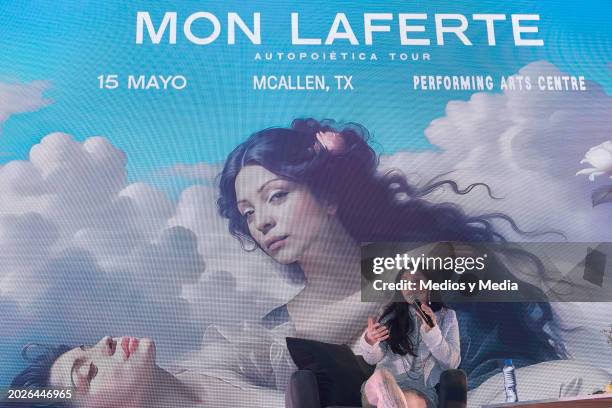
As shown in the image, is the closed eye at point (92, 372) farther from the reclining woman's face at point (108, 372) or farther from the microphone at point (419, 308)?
the microphone at point (419, 308)

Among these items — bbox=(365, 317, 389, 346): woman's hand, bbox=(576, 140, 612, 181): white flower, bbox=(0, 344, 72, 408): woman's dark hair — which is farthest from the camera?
bbox=(576, 140, 612, 181): white flower

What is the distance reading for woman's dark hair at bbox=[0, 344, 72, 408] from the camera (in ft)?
9.86

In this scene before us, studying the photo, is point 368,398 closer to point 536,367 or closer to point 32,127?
point 536,367

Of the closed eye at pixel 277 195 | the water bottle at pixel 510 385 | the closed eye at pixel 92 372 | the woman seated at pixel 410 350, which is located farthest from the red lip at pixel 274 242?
the water bottle at pixel 510 385

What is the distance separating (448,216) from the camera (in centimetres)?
325

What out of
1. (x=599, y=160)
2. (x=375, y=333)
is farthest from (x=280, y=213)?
(x=599, y=160)

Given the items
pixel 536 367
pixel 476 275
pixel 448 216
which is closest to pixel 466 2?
pixel 448 216

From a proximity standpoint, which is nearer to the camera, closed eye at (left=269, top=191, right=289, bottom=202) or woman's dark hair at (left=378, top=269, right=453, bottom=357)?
woman's dark hair at (left=378, top=269, right=453, bottom=357)

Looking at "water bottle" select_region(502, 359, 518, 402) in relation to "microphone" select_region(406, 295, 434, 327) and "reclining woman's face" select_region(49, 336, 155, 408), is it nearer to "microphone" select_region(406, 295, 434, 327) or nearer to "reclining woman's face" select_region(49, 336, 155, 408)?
"microphone" select_region(406, 295, 434, 327)

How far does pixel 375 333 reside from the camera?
3.12 metres

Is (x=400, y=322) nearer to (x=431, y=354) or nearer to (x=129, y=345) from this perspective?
(x=431, y=354)

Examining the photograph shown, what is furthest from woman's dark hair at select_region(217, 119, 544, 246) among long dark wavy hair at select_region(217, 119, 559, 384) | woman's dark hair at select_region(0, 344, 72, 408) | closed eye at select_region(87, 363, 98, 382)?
woman's dark hair at select_region(0, 344, 72, 408)

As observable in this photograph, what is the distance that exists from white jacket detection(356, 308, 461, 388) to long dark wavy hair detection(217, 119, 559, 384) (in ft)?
0.36

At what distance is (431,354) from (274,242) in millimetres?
806
